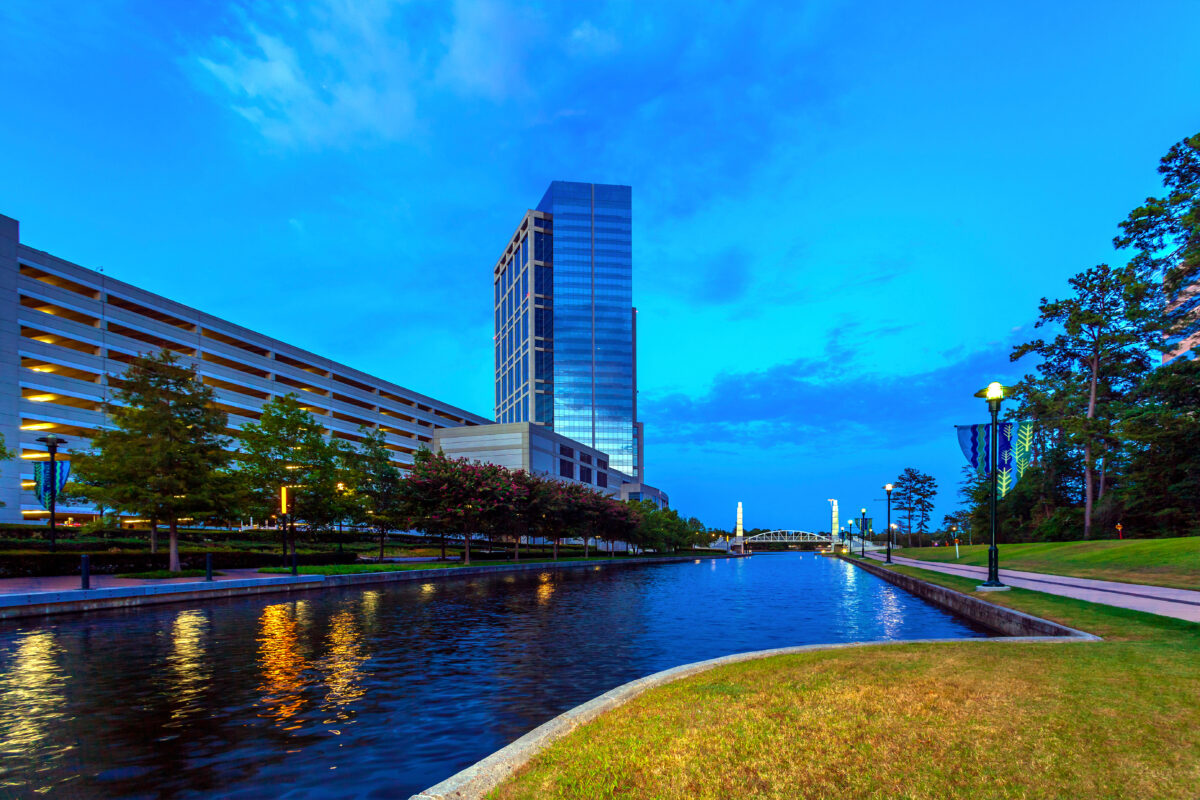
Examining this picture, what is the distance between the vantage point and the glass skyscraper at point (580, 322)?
17475 centimetres

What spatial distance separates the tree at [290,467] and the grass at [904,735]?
38001mm

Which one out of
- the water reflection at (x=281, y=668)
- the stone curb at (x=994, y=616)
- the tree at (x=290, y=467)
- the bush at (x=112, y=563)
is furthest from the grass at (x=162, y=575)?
the stone curb at (x=994, y=616)

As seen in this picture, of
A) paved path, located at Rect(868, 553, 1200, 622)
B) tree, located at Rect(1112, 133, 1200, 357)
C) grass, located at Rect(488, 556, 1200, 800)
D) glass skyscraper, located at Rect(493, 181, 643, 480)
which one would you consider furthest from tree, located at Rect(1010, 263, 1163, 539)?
glass skyscraper, located at Rect(493, 181, 643, 480)

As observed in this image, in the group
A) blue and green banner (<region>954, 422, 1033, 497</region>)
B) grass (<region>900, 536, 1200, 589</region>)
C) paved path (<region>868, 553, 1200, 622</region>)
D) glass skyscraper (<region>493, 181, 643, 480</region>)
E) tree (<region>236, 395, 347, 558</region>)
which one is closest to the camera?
paved path (<region>868, 553, 1200, 622</region>)

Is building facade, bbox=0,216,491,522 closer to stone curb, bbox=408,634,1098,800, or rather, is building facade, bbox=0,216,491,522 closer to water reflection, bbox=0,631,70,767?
water reflection, bbox=0,631,70,767

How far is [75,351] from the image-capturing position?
219ft

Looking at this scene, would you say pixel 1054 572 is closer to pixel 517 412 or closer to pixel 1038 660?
pixel 1038 660

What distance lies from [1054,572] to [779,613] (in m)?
18.0

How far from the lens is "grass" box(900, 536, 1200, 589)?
933 inches

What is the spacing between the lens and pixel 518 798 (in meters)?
4.89

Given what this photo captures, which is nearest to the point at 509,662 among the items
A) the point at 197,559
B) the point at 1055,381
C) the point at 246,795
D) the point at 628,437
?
the point at 246,795

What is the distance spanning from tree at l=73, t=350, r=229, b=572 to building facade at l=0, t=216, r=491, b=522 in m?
13.9

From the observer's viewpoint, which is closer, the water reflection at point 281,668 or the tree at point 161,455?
the water reflection at point 281,668

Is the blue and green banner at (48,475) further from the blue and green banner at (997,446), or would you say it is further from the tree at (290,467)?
the blue and green banner at (997,446)
